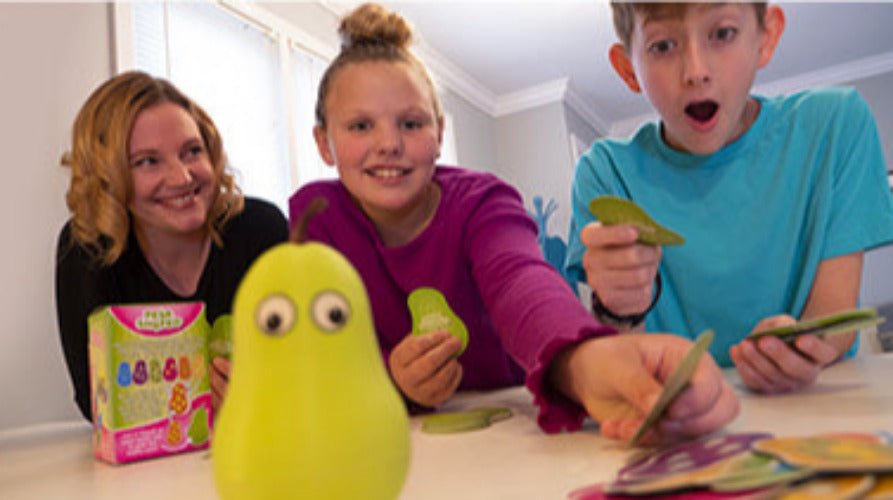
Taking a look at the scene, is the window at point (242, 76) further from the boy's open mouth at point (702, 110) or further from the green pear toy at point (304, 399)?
the green pear toy at point (304, 399)

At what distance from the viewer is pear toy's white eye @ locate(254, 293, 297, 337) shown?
265mm

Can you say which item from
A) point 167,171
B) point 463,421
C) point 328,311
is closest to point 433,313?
point 463,421

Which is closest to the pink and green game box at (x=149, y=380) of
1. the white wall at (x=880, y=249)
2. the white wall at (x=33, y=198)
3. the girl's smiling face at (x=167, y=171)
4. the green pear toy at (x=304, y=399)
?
the green pear toy at (x=304, y=399)

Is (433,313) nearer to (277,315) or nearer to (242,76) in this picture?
(277,315)

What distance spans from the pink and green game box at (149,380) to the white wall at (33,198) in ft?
4.06

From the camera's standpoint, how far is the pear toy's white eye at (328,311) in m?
0.27

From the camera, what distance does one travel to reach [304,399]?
0.85 ft

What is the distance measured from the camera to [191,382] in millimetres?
630

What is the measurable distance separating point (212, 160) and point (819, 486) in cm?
121

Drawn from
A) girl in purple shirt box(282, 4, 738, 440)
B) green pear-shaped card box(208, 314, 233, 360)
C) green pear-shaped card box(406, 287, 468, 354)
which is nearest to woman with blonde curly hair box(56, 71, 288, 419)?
girl in purple shirt box(282, 4, 738, 440)

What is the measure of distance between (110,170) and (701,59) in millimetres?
941

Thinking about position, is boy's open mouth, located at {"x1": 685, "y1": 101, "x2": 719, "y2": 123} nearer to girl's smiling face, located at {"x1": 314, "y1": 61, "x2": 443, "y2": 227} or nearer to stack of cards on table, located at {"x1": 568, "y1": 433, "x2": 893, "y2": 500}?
girl's smiling face, located at {"x1": 314, "y1": 61, "x2": 443, "y2": 227}

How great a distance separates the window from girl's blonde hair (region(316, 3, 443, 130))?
3.70ft

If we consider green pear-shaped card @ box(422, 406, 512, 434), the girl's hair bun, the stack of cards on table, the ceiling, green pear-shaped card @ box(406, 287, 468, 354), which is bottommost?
green pear-shaped card @ box(422, 406, 512, 434)
